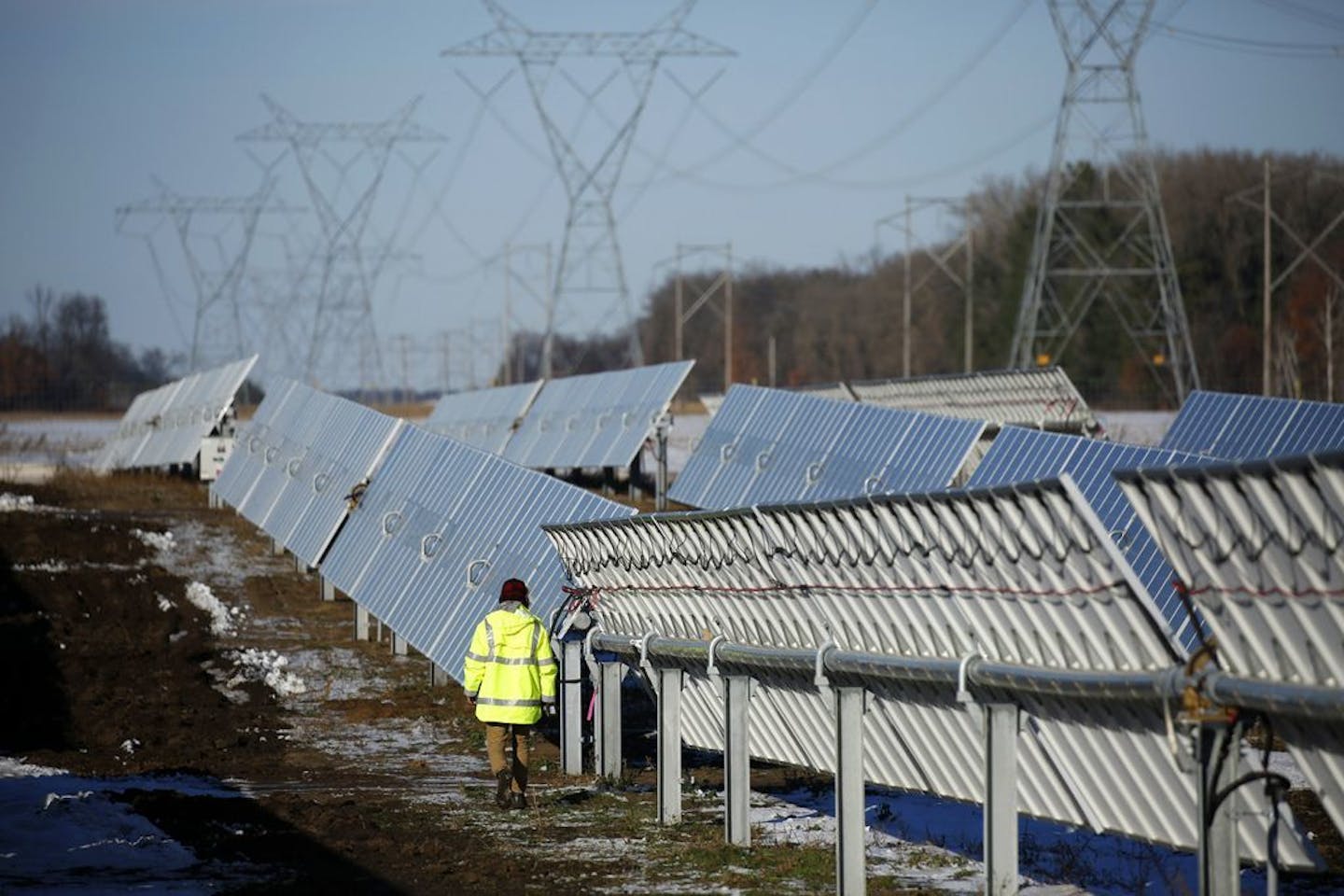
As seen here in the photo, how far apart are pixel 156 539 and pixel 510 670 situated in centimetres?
2119

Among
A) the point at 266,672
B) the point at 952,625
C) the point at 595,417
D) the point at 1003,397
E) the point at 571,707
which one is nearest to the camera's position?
the point at 952,625

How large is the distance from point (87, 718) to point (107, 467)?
Result: 36.8m

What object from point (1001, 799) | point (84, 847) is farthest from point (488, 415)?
point (1001, 799)

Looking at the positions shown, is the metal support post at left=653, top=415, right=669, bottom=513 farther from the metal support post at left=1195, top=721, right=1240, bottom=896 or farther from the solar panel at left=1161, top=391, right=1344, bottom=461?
the metal support post at left=1195, top=721, right=1240, bottom=896

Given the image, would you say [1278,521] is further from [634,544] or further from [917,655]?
[634,544]

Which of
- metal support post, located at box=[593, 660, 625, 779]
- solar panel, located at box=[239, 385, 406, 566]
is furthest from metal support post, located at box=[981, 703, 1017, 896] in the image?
solar panel, located at box=[239, 385, 406, 566]

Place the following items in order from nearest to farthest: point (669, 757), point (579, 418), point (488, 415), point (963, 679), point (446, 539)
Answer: point (963, 679), point (669, 757), point (446, 539), point (579, 418), point (488, 415)

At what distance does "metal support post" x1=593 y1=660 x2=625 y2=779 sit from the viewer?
1445 centimetres

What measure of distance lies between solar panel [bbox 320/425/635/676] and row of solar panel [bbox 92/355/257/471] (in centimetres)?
1808

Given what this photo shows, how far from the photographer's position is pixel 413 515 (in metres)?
20.9

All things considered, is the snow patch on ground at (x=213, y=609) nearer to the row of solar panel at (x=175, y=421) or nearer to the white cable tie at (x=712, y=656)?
the row of solar panel at (x=175, y=421)

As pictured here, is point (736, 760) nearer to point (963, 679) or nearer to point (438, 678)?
point (963, 679)

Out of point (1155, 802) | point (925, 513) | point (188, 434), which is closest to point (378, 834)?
point (925, 513)

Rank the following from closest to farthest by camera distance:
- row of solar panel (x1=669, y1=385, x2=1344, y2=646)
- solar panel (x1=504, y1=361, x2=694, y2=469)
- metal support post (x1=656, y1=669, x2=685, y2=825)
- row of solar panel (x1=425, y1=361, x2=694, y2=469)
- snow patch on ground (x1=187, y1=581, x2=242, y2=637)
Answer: metal support post (x1=656, y1=669, x2=685, y2=825)
row of solar panel (x1=669, y1=385, x2=1344, y2=646)
snow patch on ground (x1=187, y1=581, x2=242, y2=637)
solar panel (x1=504, y1=361, x2=694, y2=469)
row of solar panel (x1=425, y1=361, x2=694, y2=469)
